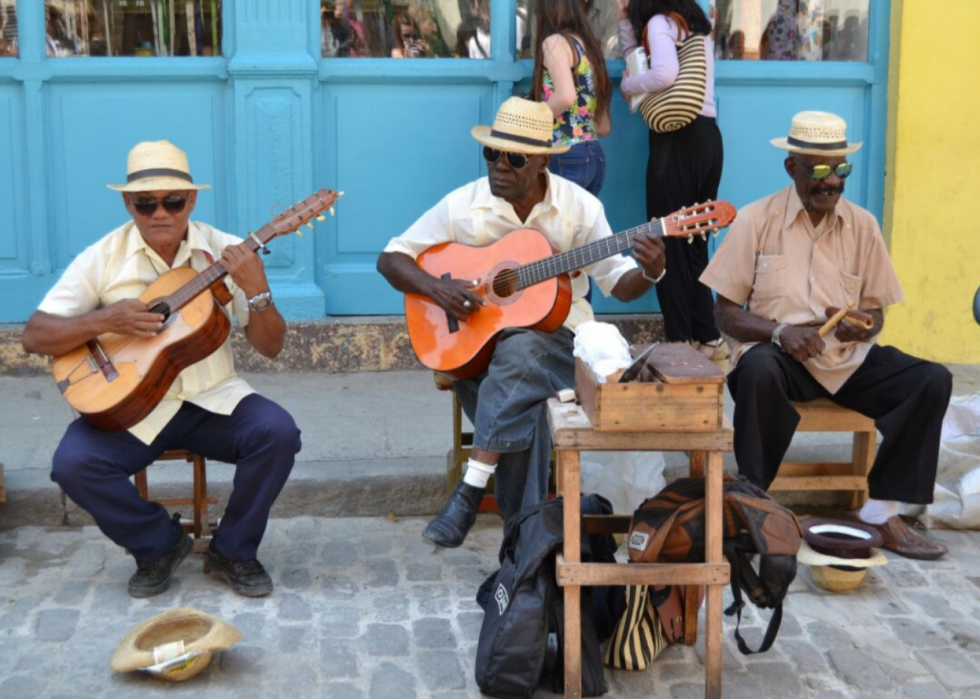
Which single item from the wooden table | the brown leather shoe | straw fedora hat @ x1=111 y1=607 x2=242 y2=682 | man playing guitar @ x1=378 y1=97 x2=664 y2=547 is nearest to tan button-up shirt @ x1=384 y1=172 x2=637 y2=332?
man playing guitar @ x1=378 y1=97 x2=664 y2=547

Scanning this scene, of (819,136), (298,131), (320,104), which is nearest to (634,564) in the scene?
(819,136)

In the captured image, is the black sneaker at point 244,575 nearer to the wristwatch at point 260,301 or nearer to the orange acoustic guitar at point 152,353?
the orange acoustic guitar at point 152,353

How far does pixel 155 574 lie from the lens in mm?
4227

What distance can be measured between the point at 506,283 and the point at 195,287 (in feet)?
3.42

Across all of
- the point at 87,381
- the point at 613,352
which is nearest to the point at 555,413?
the point at 613,352

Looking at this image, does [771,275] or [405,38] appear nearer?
[771,275]

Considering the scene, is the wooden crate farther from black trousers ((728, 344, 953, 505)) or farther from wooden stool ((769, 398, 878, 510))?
wooden stool ((769, 398, 878, 510))

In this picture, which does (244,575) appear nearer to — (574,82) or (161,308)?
(161,308)

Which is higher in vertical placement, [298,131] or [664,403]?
[298,131]

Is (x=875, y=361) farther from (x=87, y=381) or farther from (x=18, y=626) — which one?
(x=18, y=626)

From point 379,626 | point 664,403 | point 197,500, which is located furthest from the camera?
point 197,500

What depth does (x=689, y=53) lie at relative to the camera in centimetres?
584

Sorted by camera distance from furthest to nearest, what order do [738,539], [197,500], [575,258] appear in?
[197,500]
[575,258]
[738,539]

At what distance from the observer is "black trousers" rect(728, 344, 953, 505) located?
4531 mm
